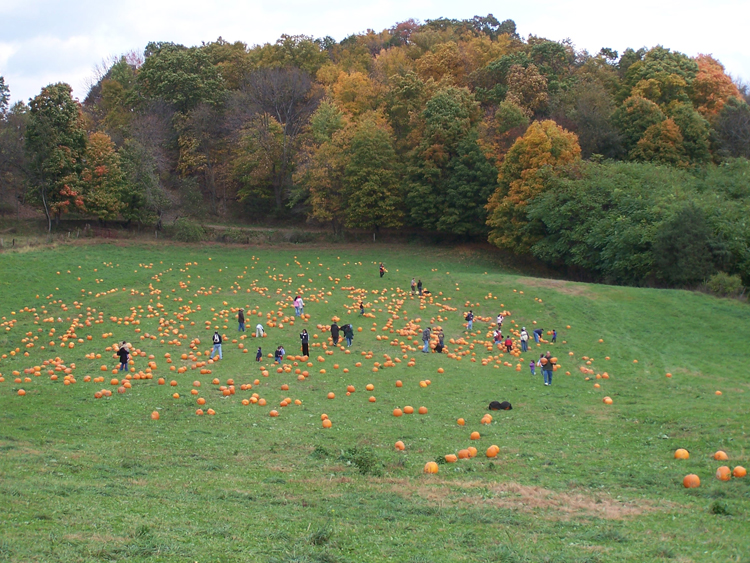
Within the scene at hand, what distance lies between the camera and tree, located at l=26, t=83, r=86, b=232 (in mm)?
61344

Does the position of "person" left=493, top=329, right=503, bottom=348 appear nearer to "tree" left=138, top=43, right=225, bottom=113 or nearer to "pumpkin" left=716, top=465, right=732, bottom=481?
"pumpkin" left=716, top=465, right=732, bottom=481

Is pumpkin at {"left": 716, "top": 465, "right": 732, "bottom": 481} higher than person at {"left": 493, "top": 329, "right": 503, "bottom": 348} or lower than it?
higher

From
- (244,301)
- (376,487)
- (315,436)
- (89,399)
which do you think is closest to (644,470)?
(376,487)

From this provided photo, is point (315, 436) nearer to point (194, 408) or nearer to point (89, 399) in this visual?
point (194, 408)

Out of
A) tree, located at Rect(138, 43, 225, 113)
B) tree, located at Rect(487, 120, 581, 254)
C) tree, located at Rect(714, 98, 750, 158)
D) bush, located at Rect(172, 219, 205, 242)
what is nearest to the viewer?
tree, located at Rect(487, 120, 581, 254)

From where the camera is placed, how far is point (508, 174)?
63438mm

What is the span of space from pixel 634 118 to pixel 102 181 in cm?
5598

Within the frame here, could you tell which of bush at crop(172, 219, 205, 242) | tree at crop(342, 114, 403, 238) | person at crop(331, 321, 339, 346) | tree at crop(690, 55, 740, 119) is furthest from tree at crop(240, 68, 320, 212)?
person at crop(331, 321, 339, 346)

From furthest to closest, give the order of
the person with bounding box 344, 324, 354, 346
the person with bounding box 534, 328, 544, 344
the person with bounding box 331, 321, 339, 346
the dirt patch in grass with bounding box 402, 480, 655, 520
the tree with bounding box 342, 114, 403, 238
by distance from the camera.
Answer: the tree with bounding box 342, 114, 403, 238
the person with bounding box 534, 328, 544, 344
the person with bounding box 344, 324, 354, 346
the person with bounding box 331, 321, 339, 346
the dirt patch in grass with bounding box 402, 480, 655, 520

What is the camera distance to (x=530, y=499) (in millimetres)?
13398

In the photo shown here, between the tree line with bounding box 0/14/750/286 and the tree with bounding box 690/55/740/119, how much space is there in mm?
230

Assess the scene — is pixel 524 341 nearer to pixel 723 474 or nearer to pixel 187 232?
pixel 723 474

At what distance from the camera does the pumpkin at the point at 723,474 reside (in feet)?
46.1

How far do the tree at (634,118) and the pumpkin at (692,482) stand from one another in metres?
59.9
